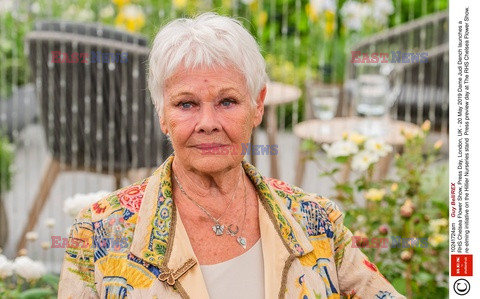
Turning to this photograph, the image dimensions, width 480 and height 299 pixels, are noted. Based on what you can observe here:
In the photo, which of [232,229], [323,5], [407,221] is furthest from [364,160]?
[323,5]

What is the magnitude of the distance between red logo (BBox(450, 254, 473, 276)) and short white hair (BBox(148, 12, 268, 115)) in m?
0.74

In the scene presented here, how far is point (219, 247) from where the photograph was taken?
152cm

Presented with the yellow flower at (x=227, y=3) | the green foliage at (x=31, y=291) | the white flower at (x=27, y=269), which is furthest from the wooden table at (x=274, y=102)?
the white flower at (x=27, y=269)

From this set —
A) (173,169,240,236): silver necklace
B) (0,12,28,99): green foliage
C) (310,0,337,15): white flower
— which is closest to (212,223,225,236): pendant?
(173,169,240,236): silver necklace

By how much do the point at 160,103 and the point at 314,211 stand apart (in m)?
0.39

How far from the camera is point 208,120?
1465 mm

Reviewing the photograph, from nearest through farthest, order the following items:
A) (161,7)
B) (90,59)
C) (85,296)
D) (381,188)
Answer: (85,296)
(381,188)
(90,59)
(161,7)

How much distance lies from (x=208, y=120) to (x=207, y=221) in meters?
0.21

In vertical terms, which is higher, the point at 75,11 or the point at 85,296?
the point at 75,11

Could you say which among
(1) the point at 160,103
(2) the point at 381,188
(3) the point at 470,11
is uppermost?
(3) the point at 470,11

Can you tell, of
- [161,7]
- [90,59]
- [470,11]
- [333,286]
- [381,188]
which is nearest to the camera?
[333,286]

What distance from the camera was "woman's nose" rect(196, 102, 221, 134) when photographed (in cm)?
146

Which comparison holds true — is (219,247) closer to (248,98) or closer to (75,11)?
(248,98)

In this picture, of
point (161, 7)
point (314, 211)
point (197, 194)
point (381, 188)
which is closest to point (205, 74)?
point (197, 194)
